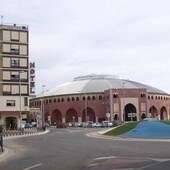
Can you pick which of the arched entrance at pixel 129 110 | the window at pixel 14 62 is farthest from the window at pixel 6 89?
the arched entrance at pixel 129 110

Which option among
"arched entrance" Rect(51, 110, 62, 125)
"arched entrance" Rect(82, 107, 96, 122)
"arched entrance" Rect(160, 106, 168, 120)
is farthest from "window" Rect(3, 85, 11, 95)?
"arched entrance" Rect(160, 106, 168, 120)

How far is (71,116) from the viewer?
156750mm

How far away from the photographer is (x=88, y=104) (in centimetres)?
15038

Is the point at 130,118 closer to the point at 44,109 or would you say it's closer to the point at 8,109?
the point at 44,109

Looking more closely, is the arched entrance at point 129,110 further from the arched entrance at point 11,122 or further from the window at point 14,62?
the window at point 14,62

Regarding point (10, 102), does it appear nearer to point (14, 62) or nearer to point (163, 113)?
point (14, 62)

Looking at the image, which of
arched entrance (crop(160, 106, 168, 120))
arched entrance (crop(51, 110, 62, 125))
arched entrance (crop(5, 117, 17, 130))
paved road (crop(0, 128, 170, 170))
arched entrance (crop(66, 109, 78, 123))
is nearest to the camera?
paved road (crop(0, 128, 170, 170))

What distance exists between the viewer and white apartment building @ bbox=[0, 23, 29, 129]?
317ft

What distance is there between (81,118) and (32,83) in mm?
41638

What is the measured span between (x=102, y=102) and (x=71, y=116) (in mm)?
13789

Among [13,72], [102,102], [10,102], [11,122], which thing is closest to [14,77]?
[13,72]

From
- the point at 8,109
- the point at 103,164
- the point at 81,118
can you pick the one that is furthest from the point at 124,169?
the point at 81,118

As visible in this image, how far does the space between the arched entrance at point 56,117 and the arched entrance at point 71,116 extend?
124 inches

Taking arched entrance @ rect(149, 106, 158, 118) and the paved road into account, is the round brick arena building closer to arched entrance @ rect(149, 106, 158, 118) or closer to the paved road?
arched entrance @ rect(149, 106, 158, 118)
